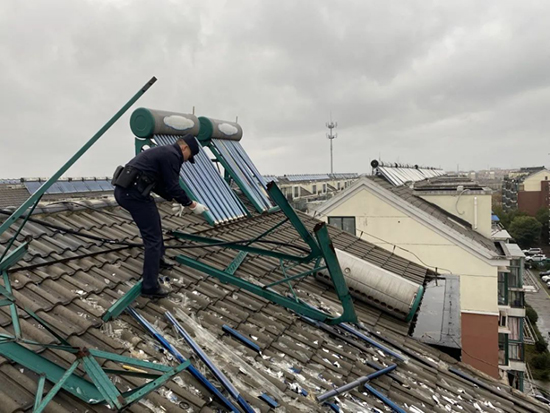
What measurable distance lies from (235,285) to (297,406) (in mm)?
2164


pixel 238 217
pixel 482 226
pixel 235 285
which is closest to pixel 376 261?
pixel 238 217

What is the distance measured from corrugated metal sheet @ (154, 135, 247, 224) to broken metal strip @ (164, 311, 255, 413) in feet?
13.0

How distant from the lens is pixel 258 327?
5.20 meters

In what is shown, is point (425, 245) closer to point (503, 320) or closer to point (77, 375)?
point (503, 320)

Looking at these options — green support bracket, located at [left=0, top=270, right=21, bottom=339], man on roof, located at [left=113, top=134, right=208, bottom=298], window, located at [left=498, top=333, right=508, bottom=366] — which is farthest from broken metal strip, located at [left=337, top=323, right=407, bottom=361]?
window, located at [left=498, top=333, right=508, bottom=366]

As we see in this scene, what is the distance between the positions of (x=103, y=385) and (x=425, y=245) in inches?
631

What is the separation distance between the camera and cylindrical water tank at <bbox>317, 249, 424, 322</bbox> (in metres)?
6.80

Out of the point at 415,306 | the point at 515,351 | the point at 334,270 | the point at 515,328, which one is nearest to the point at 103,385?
the point at 334,270

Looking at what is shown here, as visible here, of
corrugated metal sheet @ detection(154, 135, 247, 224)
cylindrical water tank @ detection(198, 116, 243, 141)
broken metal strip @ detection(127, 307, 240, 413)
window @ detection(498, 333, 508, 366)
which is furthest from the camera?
window @ detection(498, 333, 508, 366)

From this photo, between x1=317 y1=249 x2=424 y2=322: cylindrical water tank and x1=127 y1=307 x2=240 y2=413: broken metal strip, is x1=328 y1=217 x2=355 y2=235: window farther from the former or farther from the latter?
x1=127 y1=307 x2=240 y2=413: broken metal strip

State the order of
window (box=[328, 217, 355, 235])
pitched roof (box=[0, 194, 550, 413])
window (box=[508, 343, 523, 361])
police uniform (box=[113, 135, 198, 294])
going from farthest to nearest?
window (box=[508, 343, 523, 361]) → window (box=[328, 217, 355, 235]) → police uniform (box=[113, 135, 198, 294]) → pitched roof (box=[0, 194, 550, 413])

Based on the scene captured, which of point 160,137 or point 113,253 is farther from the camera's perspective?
point 160,137

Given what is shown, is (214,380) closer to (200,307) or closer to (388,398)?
(200,307)

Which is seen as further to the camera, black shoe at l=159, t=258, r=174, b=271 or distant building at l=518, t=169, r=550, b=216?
distant building at l=518, t=169, r=550, b=216
